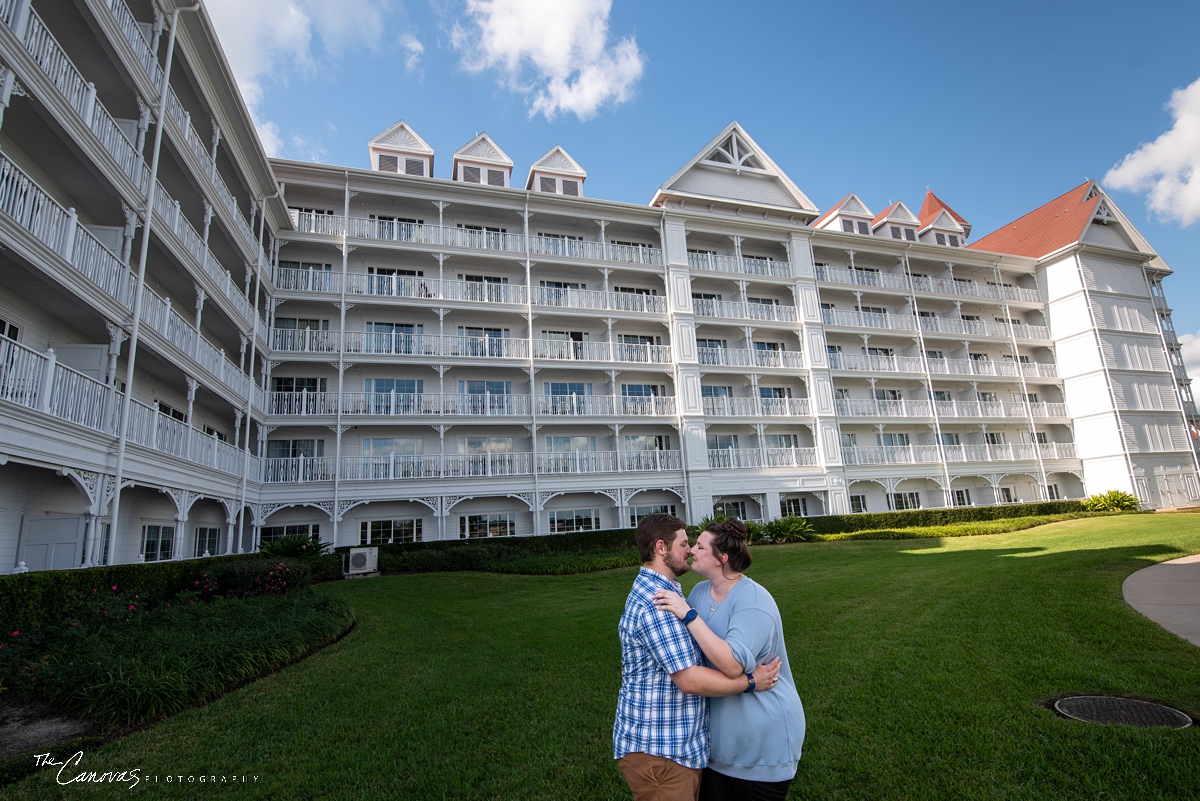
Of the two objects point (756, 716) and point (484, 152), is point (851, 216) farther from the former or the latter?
point (756, 716)

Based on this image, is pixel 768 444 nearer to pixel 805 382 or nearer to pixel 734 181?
pixel 805 382

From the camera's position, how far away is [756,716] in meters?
2.86

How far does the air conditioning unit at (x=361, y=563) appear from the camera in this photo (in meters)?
19.7

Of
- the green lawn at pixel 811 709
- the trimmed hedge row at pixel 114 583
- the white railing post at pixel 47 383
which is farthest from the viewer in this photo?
the white railing post at pixel 47 383

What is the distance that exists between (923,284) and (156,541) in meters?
38.2

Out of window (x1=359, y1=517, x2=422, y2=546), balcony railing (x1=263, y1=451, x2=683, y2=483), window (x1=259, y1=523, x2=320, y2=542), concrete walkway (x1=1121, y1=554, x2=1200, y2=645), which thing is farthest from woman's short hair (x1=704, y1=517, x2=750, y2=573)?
window (x1=259, y1=523, x2=320, y2=542)

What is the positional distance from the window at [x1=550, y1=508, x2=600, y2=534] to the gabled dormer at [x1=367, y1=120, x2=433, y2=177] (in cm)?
1675

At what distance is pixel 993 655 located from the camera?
7086 millimetres

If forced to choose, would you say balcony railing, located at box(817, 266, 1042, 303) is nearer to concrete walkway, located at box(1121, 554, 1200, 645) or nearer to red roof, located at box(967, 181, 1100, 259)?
red roof, located at box(967, 181, 1100, 259)

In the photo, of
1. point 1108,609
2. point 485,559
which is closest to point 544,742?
point 1108,609

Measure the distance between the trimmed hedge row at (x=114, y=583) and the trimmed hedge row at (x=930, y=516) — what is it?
2101 cm

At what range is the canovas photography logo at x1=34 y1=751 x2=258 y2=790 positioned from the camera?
5035mm

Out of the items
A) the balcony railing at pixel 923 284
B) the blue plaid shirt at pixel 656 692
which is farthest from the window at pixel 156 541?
the balcony railing at pixel 923 284

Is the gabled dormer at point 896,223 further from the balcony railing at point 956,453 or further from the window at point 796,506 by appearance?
the window at point 796,506
